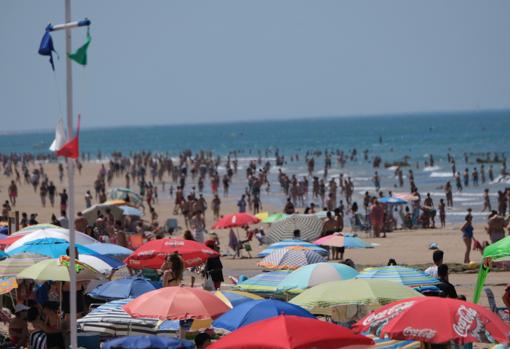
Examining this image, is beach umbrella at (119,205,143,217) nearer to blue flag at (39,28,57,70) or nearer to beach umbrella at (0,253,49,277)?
beach umbrella at (0,253,49,277)

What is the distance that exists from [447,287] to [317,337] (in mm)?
4335

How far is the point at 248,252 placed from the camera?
2291 centimetres

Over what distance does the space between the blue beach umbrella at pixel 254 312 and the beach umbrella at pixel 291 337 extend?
1.78 metres

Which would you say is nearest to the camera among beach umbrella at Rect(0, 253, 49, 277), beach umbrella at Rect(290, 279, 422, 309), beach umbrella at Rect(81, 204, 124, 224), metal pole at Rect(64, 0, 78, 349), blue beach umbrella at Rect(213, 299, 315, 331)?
metal pole at Rect(64, 0, 78, 349)

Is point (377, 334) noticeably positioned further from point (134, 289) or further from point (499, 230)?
point (499, 230)

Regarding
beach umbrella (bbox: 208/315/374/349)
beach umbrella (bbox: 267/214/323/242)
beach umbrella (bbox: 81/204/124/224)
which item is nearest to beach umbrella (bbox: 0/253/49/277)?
beach umbrella (bbox: 208/315/374/349)

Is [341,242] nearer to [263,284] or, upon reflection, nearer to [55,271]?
[263,284]

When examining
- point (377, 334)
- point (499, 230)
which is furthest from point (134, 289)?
point (499, 230)

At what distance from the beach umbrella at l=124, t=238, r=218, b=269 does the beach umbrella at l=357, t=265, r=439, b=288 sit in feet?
10.4

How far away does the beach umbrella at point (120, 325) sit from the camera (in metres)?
10.3

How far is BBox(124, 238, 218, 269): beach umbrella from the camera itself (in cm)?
1397

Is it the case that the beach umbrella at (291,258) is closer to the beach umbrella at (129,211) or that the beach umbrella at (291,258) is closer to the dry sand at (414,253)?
the dry sand at (414,253)

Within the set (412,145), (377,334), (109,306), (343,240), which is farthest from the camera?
(412,145)

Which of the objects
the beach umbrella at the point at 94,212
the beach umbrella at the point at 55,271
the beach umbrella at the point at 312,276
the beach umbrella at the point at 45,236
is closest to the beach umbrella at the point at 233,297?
the beach umbrella at the point at 312,276
